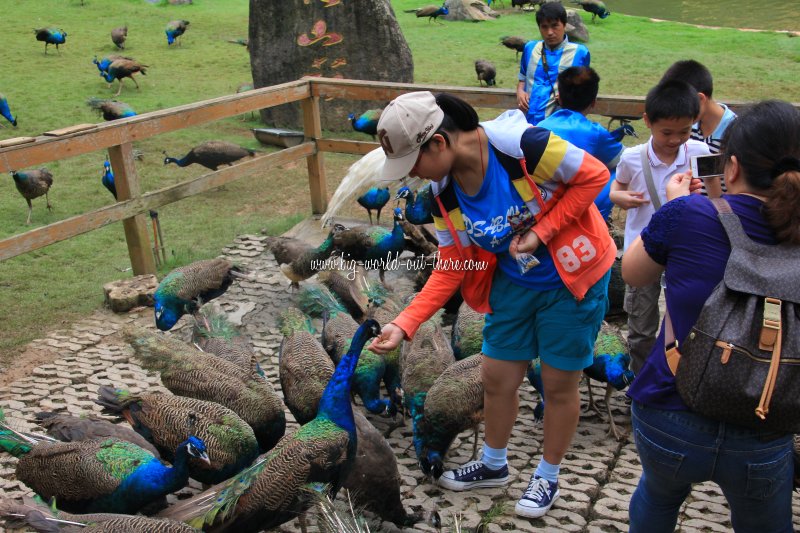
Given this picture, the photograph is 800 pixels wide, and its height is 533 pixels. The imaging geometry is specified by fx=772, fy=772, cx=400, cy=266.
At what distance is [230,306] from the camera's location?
20.3 feet

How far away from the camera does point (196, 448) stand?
3.57 meters

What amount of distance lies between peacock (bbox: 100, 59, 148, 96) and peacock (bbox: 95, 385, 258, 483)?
10.3 meters

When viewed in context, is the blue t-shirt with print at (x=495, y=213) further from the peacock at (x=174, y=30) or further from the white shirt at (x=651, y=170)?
the peacock at (x=174, y=30)

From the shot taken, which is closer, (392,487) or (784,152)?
(784,152)

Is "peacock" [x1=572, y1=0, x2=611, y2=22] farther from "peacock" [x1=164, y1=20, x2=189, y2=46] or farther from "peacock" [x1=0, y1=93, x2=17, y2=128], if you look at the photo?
"peacock" [x1=0, y1=93, x2=17, y2=128]

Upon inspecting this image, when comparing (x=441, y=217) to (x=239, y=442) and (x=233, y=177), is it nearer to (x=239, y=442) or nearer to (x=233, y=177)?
(x=239, y=442)

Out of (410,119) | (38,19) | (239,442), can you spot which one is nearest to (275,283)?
(239,442)

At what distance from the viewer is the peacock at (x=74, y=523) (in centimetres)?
316

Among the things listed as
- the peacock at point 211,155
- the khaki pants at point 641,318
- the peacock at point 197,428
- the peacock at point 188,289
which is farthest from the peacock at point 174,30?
the khaki pants at point 641,318

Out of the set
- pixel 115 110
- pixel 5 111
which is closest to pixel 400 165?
pixel 115 110

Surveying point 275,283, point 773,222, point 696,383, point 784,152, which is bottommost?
point 275,283

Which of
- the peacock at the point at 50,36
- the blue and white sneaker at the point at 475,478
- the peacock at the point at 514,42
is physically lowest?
the blue and white sneaker at the point at 475,478

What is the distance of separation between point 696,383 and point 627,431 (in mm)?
2442

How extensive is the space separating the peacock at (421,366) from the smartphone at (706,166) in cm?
214
